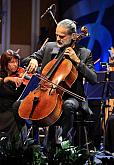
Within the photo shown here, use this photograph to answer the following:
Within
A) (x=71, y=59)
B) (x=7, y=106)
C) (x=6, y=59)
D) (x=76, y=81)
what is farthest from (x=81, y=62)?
(x=7, y=106)

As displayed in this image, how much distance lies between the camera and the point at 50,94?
306 centimetres

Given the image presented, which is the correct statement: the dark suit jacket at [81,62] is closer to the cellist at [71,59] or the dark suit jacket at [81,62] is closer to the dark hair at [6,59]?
the cellist at [71,59]

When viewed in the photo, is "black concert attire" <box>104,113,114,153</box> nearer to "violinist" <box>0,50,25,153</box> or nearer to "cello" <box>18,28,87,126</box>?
"violinist" <box>0,50,25,153</box>

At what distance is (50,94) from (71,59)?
0.37 m

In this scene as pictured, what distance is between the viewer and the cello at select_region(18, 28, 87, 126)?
9.78ft

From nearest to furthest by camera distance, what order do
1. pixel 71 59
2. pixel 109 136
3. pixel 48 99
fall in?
pixel 48 99 < pixel 71 59 < pixel 109 136

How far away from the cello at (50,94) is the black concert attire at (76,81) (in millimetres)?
97

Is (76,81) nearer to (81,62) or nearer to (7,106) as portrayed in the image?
(81,62)

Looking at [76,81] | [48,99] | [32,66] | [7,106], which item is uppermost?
[32,66]

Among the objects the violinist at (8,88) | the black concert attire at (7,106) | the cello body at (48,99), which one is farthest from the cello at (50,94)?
the black concert attire at (7,106)

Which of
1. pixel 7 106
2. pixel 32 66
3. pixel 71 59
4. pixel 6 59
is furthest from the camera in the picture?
pixel 7 106

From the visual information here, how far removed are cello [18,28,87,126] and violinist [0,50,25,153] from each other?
0.48 m

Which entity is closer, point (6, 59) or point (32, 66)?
point (32, 66)

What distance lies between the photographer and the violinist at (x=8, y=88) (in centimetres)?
386
